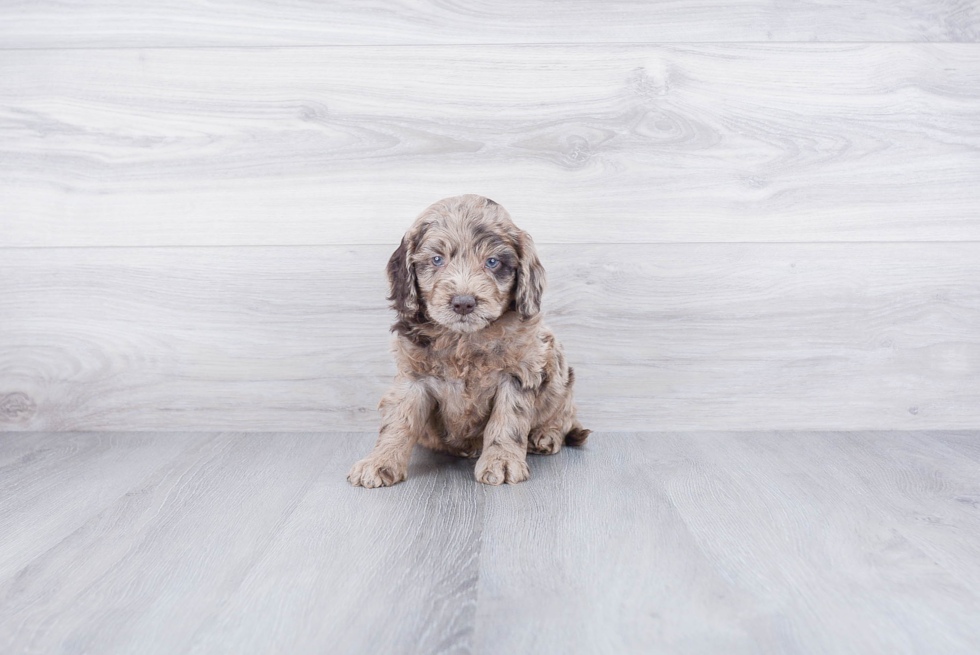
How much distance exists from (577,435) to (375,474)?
704 millimetres

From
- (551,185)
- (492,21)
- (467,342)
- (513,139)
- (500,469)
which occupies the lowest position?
(500,469)

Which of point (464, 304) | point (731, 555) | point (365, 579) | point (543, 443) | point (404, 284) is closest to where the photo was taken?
point (365, 579)

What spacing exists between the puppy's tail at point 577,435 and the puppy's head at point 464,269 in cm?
50

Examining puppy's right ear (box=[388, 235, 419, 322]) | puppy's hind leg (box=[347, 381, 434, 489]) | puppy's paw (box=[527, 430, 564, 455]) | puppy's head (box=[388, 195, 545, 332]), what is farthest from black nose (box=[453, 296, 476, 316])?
puppy's paw (box=[527, 430, 564, 455])

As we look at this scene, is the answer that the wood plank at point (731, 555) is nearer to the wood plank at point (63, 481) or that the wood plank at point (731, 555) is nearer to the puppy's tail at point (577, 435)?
the puppy's tail at point (577, 435)

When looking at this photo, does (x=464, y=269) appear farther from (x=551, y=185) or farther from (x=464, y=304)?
(x=551, y=185)

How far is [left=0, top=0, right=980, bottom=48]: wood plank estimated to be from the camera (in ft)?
7.47

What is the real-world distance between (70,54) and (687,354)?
7.43 feet

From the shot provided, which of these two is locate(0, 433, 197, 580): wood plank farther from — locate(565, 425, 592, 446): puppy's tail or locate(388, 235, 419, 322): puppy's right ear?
locate(565, 425, 592, 446): puppy's tail

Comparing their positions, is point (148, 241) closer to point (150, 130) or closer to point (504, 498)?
point (150, 130)

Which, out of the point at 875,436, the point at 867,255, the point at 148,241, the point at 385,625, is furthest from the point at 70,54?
the point at 875,436

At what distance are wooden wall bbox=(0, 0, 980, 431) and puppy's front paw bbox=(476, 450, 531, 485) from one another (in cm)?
61

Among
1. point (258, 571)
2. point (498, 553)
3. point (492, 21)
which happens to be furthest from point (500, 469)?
point (492, 21)

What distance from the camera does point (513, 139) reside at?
90.4 inches
